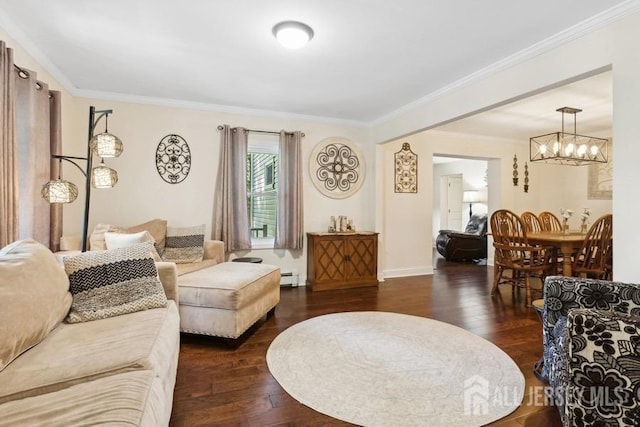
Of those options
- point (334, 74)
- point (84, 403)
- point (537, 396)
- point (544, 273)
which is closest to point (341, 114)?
point (334, 74)

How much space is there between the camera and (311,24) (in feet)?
7.36

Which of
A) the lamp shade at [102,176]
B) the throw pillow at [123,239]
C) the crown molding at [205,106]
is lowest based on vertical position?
the throw pillow at [123,239]

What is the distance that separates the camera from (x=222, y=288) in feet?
8.20

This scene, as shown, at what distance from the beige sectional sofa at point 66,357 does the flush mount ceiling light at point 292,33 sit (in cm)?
197

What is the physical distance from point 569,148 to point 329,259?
11.8 feet

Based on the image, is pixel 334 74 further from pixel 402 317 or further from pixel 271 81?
pixel 402 317

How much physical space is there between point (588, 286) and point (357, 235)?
2.78 metres

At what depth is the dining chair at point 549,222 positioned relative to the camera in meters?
5.07

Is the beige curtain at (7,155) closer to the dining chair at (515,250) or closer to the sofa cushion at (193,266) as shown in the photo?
the sofa cushion at (193,266)

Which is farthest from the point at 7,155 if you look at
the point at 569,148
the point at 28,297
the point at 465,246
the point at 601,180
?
the point at 601,180

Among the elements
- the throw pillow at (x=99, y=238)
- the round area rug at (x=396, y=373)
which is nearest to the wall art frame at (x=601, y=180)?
the round area rug at (x=396, y=373)

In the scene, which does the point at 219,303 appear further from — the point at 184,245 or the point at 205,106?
the point at 205,106

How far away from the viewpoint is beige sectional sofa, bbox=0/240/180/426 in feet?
3.26

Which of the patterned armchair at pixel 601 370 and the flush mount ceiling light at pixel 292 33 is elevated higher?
the flush mount ceiling light at pixel 292 33
